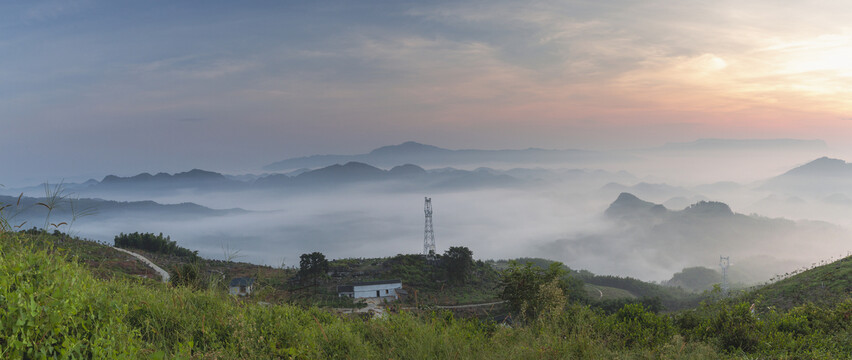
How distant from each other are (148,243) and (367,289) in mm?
23260

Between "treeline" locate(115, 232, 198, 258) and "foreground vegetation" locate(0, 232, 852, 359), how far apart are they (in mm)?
40902

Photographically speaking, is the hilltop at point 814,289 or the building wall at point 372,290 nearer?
the hilltop at point 814,289

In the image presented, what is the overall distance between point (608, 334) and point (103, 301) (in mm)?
6154

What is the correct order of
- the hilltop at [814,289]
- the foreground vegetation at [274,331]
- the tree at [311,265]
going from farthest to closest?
1. the tree at [311,265]
2. the hilltop at [814,289]
3. the foreground vegetation at [274,331]

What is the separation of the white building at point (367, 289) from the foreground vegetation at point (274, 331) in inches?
1075

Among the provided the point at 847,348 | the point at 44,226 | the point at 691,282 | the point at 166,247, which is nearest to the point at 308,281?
the point at 166,247

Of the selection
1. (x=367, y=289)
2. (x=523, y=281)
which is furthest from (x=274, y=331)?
(x=367, y=289)

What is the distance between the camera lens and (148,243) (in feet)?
138

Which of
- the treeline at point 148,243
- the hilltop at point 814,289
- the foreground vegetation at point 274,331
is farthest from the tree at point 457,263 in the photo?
the foreground vegetation at point 274,331

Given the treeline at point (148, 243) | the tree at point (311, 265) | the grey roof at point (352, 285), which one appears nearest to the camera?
the grey roof at point (352, 285)

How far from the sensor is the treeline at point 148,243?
41.8 metres

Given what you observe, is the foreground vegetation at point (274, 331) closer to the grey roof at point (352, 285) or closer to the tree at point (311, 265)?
the grey roof at point (352, 285)

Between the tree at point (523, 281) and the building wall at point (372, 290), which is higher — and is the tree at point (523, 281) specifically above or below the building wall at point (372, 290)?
above

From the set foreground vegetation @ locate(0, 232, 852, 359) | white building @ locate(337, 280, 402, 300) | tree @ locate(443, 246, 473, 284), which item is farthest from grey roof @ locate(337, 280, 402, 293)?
foreground vegetation @ locate(0, 232, 852, 359)
